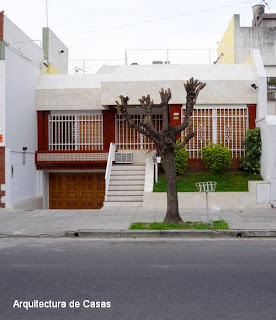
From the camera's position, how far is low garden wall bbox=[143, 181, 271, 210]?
14.4 metres

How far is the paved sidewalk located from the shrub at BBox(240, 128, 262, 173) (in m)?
2.41

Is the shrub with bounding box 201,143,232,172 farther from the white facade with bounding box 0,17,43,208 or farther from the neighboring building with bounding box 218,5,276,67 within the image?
the neighboring building with bounding box 218,5,276,67

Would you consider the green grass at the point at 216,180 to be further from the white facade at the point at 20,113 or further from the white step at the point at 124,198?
the white facade at the point at 20,113

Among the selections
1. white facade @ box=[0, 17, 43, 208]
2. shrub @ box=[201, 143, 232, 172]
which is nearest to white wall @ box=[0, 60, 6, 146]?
white facade @ box=[0, 17, 43, 208]

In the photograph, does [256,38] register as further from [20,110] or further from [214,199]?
[20,110]

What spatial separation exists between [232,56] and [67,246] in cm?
2054

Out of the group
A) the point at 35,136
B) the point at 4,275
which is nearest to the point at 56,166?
the point at 35,136

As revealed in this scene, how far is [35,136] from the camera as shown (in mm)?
18312

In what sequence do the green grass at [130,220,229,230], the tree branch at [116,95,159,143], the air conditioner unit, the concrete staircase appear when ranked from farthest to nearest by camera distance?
the air conditioner unit, the concrete staircase, the tree branch at [116,95,159,143], the green grass at [130,220,229,230]

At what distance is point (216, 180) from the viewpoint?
15.7 meters

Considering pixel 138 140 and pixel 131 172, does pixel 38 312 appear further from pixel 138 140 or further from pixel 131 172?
pixel 138 140

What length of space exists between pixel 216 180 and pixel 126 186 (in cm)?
348

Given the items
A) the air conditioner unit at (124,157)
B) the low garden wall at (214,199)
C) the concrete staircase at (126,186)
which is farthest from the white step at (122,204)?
the air conditioner unit at (124,157)

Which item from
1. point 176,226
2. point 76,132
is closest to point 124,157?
point 76,132
